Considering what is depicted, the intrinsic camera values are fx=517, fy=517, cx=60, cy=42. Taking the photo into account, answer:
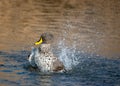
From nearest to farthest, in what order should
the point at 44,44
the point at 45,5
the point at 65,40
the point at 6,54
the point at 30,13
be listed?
→ 1. the point at 44,44
2. the point at 6,54
3. the point at 65,40
4. the point at 30,13
5. the point at 45,5

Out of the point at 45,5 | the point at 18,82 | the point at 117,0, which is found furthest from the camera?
the point at 117,0

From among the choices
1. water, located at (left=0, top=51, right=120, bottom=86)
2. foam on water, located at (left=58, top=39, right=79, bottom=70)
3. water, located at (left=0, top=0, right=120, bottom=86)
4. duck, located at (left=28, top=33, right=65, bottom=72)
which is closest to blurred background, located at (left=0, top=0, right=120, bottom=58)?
water, located at (left=0, top=0, right=120, bottom=86)

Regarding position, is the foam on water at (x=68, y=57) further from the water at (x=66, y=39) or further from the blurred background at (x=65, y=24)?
the blurred background at (x=65, y=24)

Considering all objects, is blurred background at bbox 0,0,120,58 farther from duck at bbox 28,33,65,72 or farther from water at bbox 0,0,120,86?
duck at bbox 28,33,65,72

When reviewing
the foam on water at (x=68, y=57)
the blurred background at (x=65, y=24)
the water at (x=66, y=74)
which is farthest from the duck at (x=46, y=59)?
the blurred background at (x=65, y=24)

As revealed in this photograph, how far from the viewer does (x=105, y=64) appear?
13.2 meters

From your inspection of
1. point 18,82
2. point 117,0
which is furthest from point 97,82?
point 117,0

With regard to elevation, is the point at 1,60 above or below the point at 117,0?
below

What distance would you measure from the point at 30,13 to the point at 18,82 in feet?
33.6

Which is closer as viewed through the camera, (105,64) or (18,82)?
(18,82)

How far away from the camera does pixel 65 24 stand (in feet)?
61.7

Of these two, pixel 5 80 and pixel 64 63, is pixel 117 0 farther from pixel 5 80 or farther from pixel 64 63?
pixel 5 80

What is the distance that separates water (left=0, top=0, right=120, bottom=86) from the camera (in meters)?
11.7

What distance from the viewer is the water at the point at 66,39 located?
1168cm
